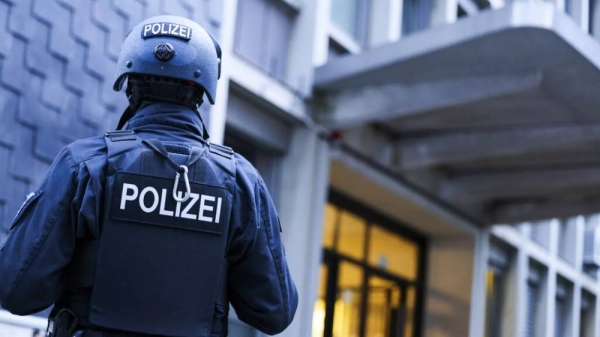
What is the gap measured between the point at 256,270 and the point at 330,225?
9.01 metres

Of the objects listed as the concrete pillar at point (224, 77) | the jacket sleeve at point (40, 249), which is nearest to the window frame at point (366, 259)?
the concrete pillar at point (224, 77)

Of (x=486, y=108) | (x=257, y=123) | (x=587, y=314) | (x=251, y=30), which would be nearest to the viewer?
(x=251, y=30)

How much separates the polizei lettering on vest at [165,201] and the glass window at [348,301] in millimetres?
9311

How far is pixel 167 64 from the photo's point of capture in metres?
2.61

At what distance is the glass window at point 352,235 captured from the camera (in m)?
11.8

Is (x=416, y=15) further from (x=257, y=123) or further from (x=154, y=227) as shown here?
(x=154, y=227)

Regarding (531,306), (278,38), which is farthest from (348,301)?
(531,306)

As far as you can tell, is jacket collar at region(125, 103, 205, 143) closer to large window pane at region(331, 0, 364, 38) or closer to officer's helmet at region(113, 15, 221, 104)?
officer's helmet at region(113, 15, 221, 104)

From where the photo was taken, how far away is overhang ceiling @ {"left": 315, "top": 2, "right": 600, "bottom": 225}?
8.15 m

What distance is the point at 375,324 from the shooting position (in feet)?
41.1

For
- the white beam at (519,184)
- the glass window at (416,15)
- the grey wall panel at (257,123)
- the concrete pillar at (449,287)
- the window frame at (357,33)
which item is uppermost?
the glass window at (416,15)

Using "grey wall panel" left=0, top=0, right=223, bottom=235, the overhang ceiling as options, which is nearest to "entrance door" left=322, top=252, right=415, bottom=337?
the overhang ceiling

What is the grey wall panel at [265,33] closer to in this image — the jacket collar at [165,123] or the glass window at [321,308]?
the glass window at [321,308]

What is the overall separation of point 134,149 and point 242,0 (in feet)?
22.0
